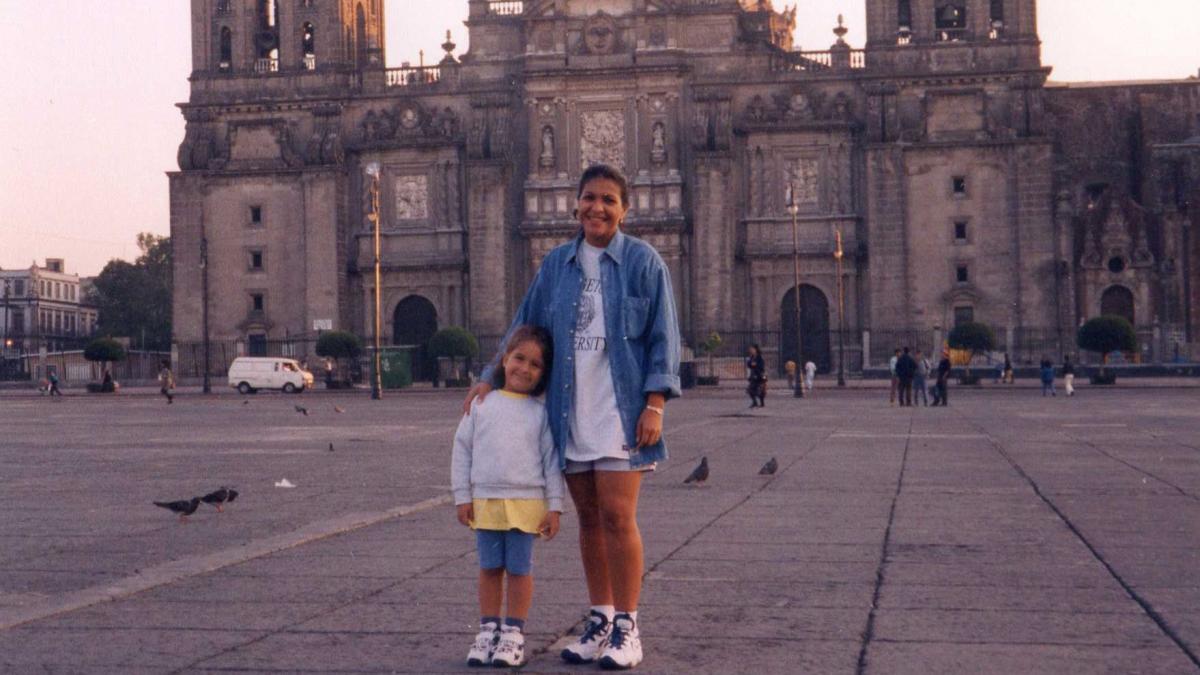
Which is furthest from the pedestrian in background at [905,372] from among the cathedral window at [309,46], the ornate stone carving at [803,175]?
the cathedral window at [309,46]

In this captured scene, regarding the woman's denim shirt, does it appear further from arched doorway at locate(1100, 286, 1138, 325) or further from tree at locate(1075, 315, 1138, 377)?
arched doorway at locate(1100, 286, 1138, 325)

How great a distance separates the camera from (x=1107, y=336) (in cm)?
5169

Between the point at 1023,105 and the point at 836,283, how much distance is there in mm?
8916

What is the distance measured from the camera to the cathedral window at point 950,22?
5988 cm

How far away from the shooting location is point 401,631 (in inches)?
250

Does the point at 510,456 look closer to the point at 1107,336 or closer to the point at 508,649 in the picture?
the point at 508,649

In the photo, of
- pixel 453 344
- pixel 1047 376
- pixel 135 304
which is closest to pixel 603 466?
pixel 1047 376

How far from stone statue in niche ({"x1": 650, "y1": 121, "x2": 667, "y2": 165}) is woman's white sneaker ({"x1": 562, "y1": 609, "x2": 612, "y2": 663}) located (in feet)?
179

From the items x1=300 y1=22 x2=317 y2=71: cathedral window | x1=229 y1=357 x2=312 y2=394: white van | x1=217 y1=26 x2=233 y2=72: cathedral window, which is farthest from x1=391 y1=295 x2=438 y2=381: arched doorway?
x1=217 y1=26 x2=233 y2=72: cathedral window

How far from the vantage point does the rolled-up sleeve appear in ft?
19.8

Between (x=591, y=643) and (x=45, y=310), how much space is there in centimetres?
12754

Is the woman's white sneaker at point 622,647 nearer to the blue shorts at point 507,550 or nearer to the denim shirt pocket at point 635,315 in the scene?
the blue shorts at point 507,550

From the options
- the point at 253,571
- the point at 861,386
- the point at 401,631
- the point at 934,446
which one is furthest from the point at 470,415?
the point at 861,386

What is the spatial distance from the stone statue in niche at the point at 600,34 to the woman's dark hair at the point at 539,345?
182 feet
